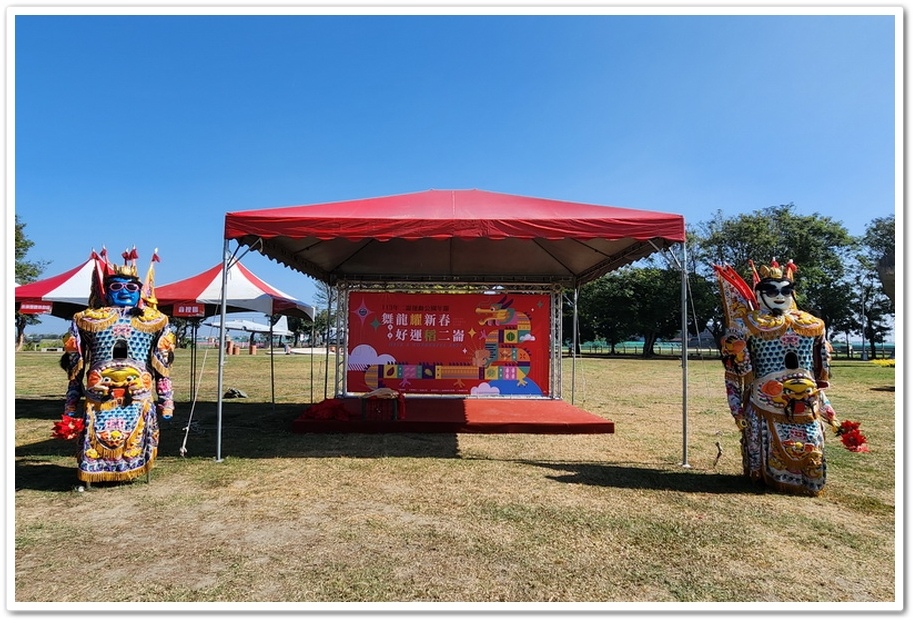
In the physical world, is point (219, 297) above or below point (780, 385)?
above

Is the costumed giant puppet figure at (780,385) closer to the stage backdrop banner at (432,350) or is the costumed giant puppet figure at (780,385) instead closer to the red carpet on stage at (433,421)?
the red carpet on stage at (433,421)

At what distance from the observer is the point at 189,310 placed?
7.88m

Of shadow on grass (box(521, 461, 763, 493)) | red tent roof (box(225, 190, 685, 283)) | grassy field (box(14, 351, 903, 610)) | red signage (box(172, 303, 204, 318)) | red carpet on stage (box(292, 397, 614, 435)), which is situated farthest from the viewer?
red signage (box(172, 303, 204, 318))

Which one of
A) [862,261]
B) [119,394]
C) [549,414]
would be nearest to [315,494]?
[119,394]

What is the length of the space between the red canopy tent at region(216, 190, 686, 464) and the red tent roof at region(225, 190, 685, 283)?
0.01 m

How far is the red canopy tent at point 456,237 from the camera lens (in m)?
5.00

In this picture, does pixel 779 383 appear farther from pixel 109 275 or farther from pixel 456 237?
pixel 109 275

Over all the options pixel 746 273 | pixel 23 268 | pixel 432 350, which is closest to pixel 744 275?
pixel 746 273

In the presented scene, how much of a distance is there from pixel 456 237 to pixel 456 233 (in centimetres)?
36

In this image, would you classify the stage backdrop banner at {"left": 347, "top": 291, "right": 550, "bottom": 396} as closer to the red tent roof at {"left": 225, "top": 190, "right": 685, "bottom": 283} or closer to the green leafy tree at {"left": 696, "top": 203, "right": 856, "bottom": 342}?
the red tent roof at {"left": 225, "top": 190, "right": 685, "bottom": 283}

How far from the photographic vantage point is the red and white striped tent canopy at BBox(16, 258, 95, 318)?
7988mm

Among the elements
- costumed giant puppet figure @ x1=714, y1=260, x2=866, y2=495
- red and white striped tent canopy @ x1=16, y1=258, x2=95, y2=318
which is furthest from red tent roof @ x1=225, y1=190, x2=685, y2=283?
red and white striped tent canopy @ x1=16, y1=258, x2=95, y2=318
